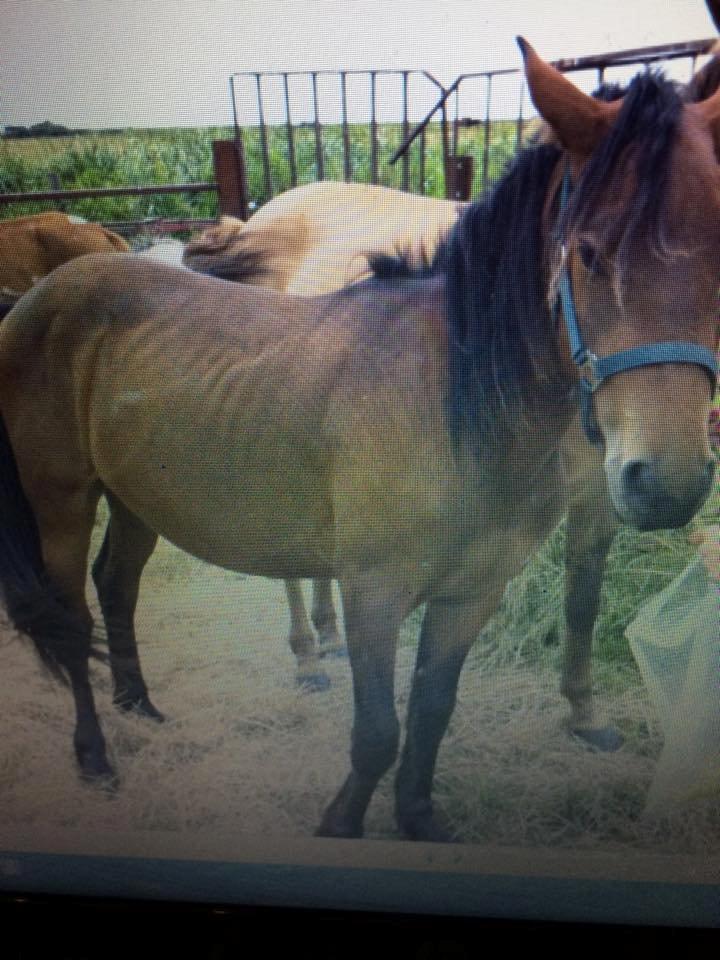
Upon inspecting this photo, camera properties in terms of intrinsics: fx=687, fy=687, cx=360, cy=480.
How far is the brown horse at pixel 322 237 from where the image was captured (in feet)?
2.38

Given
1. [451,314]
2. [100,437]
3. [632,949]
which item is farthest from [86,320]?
[632,949]

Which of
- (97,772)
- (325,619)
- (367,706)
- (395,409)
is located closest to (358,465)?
(395,409)

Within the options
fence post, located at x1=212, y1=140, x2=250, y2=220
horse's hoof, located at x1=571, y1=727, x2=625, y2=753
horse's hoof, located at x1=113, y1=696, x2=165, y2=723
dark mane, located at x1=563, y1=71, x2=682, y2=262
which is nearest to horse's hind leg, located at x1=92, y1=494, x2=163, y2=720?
horse's hoof, located at x1=113, y1=696, x2=165, y2=723

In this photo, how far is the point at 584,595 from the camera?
79cm

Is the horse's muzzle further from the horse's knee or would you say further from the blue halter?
the horse's knee

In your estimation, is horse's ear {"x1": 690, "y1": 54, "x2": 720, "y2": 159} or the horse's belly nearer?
horse's ear {"x1": 690, "y1": 54, "x2": 720, "y2": 159}

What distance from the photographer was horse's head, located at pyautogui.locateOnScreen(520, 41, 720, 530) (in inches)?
23.0

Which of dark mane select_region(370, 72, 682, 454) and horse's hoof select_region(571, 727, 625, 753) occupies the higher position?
dark mane select_region(370, 72, 682, 454)

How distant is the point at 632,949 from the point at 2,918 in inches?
31.9

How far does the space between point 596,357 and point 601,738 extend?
0.47 m

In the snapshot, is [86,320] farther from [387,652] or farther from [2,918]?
[2,918]

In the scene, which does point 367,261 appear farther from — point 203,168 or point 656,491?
point 656,491

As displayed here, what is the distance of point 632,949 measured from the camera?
0.84 metres

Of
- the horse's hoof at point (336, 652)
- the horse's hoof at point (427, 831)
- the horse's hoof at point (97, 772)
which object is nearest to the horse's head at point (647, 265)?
the horse's hoof at point (336, 652)
